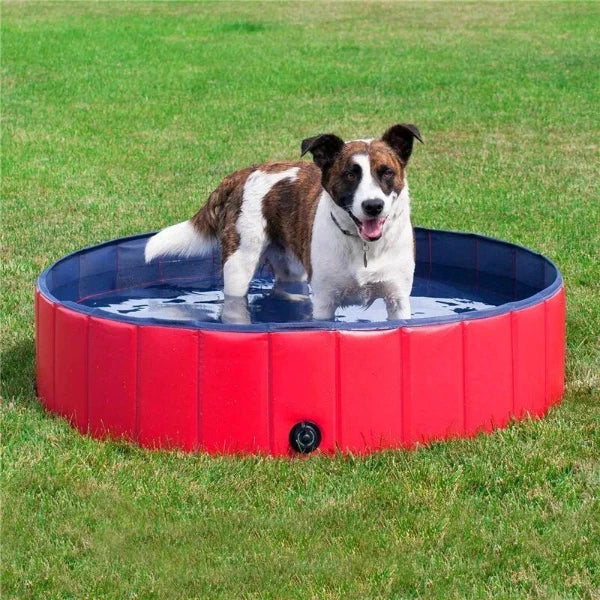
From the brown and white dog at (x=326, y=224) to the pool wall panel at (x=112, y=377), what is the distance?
1.35 meters

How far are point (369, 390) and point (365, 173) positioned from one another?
4.12 ft

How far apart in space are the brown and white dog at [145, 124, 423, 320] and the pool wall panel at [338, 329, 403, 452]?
2.80ft

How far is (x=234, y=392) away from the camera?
5723mm

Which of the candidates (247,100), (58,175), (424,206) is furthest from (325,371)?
(247,100)

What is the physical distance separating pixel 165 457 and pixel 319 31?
69.2 feet

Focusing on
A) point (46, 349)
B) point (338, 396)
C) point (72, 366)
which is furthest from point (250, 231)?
point (338, 396)

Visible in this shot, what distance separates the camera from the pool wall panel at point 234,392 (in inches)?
223

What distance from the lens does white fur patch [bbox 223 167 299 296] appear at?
7363 mm

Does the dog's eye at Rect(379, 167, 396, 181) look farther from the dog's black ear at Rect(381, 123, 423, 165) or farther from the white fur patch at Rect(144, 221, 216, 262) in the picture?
the white fur patch at Rect(144, 221, 216, 262)

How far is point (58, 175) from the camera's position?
43.0 ft

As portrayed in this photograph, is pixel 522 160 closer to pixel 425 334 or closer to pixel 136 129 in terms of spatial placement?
pixel 136 129

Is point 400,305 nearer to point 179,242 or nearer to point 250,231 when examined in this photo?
point 250,231

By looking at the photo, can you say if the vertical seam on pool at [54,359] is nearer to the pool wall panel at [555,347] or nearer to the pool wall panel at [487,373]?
the pool wall panel at [487,373]

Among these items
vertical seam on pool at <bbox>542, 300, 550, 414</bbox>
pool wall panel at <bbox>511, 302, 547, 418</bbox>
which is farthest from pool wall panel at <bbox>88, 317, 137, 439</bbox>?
vertical seam on pool at <bbox>542, 300, 550, 414</bbox>
